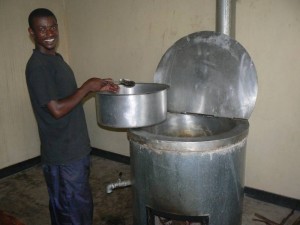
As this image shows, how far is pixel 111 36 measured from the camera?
3.38 m

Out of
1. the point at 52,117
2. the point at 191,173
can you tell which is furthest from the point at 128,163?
the point at 191,173

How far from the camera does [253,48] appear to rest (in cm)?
249

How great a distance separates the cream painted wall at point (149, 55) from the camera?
2.40 m

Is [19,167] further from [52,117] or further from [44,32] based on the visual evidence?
[44,32]

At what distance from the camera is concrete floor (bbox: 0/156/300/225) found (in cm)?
259

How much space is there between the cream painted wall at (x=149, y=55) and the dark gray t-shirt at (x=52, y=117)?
1.35 metres

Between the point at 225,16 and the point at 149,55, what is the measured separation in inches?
40.6

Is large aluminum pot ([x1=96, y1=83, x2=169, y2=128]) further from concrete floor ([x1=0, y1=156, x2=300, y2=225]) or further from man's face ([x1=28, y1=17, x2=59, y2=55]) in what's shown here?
concrete floor ([x1=0, y1=156, x2=300, y2=225])

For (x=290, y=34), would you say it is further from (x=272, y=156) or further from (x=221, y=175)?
(x=221, y=175)

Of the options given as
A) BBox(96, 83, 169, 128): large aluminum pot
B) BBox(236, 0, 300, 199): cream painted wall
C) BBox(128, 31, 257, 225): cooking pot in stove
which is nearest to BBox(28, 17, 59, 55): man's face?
BBox(96, 83, 169, 128): large aluminum pot

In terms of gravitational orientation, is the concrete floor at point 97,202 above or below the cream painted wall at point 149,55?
below

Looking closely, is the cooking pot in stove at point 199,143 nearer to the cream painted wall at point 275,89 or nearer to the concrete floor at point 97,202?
the cream painted wall at point 275,89

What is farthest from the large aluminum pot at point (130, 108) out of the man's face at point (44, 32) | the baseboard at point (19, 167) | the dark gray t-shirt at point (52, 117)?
the baseboard at point (19, 167)

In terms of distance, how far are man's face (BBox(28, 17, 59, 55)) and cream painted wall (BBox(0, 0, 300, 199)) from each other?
135 cm
